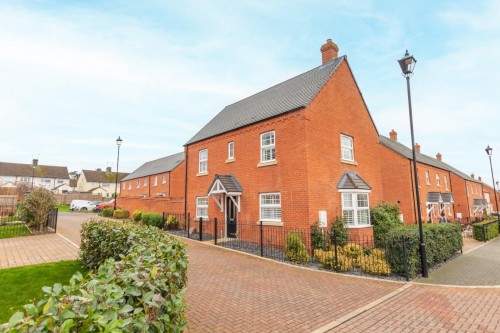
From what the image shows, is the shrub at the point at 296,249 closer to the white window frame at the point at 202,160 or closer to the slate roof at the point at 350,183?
the slate roof at the point at 350,183

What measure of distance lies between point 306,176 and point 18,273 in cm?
1072

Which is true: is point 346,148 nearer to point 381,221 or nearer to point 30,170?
point 381,221

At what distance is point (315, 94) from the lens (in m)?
13.9

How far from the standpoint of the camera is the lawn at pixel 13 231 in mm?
14950

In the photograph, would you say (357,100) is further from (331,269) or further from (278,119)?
(331,269)

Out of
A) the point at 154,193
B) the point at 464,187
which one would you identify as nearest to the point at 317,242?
the point at 154,193

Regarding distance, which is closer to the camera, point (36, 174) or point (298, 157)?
point (298, 157)

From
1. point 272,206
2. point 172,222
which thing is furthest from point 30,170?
point 272,206

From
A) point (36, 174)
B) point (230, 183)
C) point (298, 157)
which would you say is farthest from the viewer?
point (36, 174)

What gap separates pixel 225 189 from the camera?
49.9ft

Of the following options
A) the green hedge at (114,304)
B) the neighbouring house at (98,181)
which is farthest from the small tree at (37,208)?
the neighbouring house at (98,181)

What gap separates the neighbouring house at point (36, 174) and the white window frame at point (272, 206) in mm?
72765

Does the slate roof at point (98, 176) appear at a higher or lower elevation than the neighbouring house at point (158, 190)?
higher

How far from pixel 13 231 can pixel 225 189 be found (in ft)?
42.1
